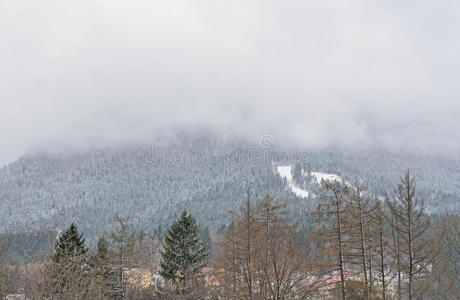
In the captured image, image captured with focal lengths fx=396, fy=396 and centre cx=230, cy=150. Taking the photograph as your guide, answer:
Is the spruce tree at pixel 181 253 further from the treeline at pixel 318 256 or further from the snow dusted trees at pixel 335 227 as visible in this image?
the snow dusted trees at pixel 335 227

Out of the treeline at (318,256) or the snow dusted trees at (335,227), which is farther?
the snow dusted trees at (335,227)

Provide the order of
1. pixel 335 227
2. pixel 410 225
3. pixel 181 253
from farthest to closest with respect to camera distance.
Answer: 1. pixel 181 253
2. pixel 335 227
3. pixel 410 225

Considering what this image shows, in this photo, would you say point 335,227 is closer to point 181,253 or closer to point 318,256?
point 318,256

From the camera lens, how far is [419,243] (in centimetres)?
2141

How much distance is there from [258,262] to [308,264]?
254 centimetres

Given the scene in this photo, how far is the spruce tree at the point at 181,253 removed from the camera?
4628 cm

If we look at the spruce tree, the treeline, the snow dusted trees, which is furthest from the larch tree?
the spruce tree

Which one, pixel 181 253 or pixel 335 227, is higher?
pixel 335 227

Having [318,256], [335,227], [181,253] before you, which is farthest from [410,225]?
[181,253]

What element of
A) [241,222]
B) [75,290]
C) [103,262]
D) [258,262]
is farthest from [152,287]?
[258,262]

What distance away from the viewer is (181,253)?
154ft

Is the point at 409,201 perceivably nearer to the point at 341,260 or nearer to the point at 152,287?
the point at 341,260

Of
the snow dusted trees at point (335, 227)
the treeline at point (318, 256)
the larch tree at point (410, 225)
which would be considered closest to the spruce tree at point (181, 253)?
the treeline at point (318, 256)

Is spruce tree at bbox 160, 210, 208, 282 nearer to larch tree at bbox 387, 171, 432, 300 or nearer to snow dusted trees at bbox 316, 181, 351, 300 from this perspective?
snow dusted trees at bbox 316, 181, 351, 300
